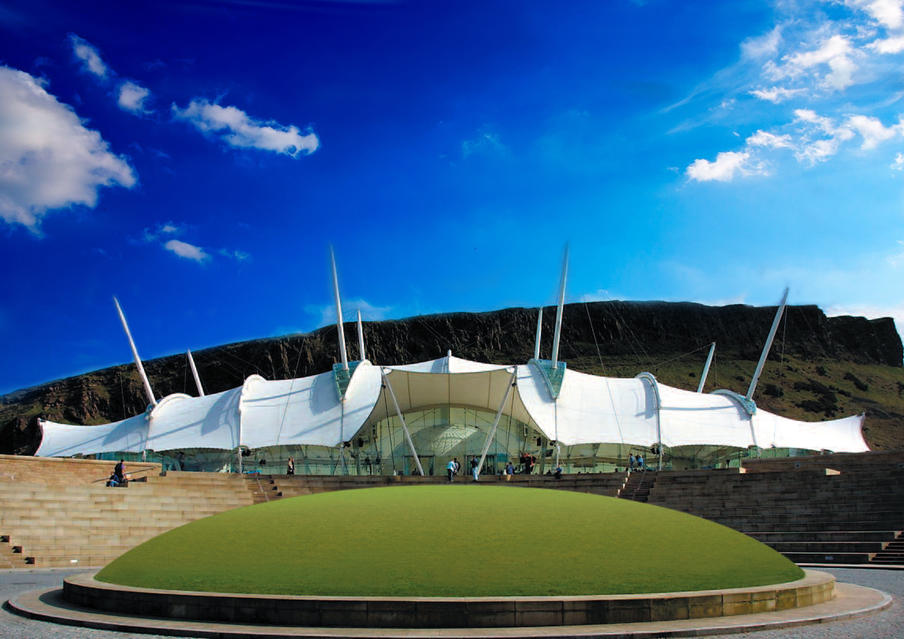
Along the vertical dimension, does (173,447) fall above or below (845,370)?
below

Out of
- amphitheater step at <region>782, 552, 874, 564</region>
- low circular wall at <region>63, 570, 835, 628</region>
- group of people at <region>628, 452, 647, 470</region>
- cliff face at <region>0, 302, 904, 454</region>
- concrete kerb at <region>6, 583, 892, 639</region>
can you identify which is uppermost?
cliff face at <region>0, 302, 904, 454</region>

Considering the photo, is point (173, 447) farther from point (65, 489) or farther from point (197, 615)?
point (197, 615)

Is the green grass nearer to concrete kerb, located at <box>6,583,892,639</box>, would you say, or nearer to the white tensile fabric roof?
concrete kerb, located at <box>6,583,892,639</box>

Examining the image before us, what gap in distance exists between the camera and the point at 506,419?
40812mm

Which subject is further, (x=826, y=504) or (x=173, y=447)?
(x=173, y=447)

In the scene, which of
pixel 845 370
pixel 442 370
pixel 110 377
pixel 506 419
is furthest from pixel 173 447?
pixel 845 370

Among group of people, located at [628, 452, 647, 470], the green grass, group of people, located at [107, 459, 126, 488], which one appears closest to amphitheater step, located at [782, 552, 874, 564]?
the green grass

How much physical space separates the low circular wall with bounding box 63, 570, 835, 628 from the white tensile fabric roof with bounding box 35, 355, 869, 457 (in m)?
28.1

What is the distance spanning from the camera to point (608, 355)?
10600 centimetres

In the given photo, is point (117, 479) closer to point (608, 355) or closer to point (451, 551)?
point (451, 551)

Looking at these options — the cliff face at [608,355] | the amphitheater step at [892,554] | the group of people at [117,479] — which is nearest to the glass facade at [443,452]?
the group of people at [117,479]

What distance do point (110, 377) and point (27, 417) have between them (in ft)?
47.3

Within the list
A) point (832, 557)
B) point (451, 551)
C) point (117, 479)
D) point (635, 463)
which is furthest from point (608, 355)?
point (451, 551)

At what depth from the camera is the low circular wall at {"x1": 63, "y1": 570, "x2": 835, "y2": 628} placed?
748 cm
